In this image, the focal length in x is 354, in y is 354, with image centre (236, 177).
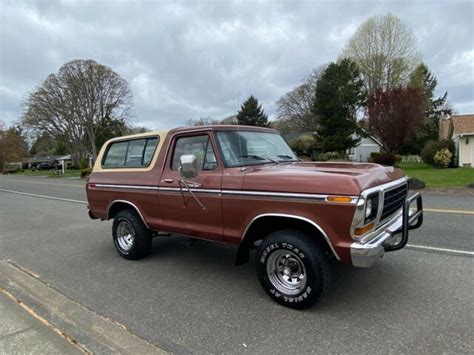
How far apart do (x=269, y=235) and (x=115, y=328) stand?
5.84 ft

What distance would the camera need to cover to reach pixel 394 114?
2709cm

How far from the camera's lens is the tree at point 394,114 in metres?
26.8

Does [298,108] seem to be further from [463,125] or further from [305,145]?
[463,125]

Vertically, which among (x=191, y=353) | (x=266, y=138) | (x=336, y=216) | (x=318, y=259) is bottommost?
(x=191, y=353)

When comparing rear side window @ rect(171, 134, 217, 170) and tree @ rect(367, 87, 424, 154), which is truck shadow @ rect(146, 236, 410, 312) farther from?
tree @ rect(367, 87, 424, 154)

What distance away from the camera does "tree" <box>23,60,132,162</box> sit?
1775 inches

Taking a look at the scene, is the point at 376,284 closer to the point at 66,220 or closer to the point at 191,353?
the point at 191,353

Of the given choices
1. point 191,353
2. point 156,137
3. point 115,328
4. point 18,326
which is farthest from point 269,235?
point 18,326

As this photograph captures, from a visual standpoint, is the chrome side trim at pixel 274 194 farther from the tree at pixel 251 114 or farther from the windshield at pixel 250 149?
the tree at pixel 251 114

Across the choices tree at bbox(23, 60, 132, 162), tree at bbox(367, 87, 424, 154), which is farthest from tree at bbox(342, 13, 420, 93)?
tree at bbox(23, 60, 132, 162)

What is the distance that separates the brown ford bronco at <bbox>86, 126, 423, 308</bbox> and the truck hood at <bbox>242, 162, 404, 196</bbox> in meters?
0.01

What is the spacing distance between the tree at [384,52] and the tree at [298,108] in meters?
9.02

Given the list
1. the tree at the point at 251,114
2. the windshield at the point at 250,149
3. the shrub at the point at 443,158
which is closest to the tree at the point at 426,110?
the shrub at the point at 443,158

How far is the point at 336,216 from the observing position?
10.7 ft
